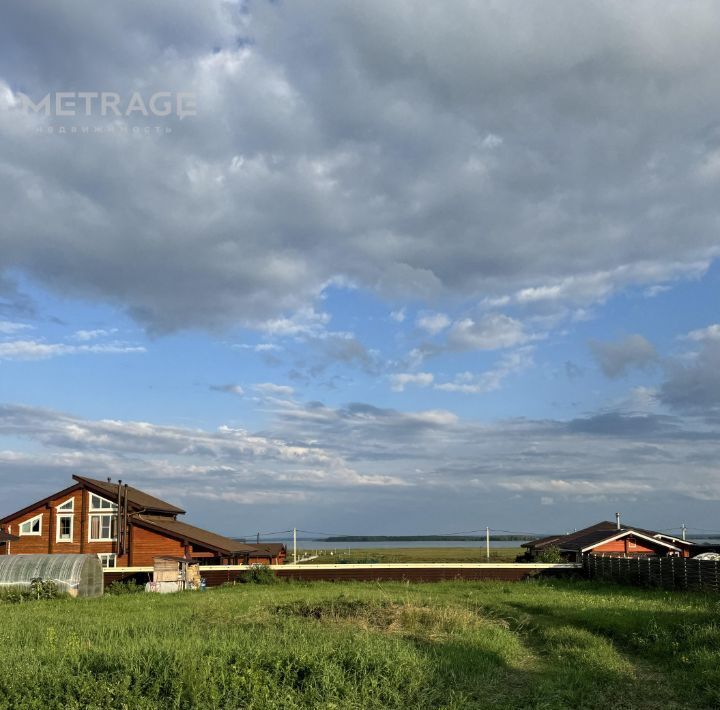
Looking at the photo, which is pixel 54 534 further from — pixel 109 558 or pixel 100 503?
pixel 109 558

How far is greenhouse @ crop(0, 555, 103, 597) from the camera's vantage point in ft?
111

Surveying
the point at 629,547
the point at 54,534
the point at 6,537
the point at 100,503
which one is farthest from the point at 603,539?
the point at 6,537

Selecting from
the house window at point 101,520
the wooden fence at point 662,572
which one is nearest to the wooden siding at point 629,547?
the wooden fence at point 662,572

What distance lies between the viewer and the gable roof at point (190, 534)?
155 ft

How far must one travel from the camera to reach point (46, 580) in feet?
110

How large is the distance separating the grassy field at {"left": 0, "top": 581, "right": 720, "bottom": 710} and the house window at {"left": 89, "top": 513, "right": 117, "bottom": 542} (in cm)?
2829

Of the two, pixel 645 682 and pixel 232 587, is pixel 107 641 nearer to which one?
pixel 645 682

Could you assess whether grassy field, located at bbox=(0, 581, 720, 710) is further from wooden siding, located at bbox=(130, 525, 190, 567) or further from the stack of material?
wooden siding, located at bbox=(130, 525, 190, 567)

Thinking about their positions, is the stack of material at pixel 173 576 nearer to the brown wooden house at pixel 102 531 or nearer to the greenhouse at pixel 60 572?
the greenhouse at pixel 60 572

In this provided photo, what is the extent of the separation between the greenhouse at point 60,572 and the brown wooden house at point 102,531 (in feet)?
38.8

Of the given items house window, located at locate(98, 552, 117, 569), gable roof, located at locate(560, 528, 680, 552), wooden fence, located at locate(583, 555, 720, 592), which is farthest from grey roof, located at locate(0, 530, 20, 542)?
gable roof, located at locate(560, 528, 680, 552)

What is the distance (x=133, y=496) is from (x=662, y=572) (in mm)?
33865

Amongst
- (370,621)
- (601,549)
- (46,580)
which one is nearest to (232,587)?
(46,580)

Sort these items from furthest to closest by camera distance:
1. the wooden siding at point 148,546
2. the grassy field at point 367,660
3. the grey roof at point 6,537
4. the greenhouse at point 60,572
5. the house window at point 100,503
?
the house window at point 100,503, the wooden siding at point 148,546, the grey roof at point 6,537, the greenhouse at point 60,572, the grassy field at point 367,660
